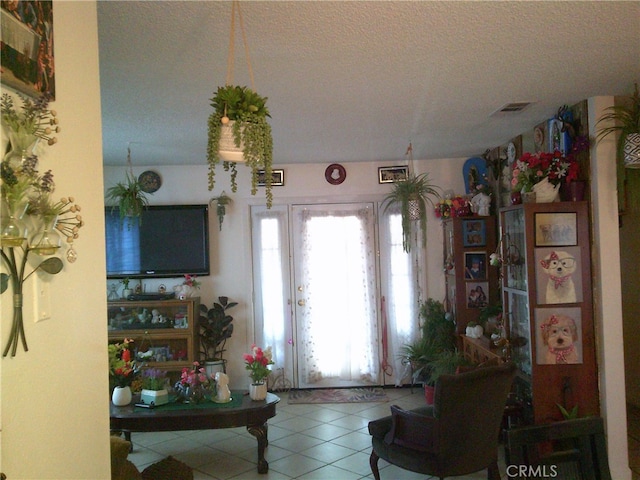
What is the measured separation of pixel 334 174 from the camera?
20.5ft

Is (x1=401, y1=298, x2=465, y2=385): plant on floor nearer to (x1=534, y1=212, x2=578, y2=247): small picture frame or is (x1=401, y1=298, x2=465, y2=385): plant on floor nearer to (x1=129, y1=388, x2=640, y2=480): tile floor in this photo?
(x1=129, y1=388, x2=640, y2=480): tile floor

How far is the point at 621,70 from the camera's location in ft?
10.2

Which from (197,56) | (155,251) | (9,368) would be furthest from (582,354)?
(155,251)

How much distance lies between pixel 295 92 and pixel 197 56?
2.71 feet

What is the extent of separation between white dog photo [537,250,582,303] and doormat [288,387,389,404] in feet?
8.67

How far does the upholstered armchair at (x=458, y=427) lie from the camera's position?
3.12 m

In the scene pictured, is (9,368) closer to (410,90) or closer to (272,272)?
(410,90)

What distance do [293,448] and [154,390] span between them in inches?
51.1

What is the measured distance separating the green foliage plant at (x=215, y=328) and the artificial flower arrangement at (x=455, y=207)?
2.65 metres

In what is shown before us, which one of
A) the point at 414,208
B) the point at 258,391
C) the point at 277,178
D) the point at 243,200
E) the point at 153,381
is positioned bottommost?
the point at 258,391

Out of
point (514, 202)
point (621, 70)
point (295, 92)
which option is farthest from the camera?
point (514, 202)

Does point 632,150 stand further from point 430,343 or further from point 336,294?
point 336,294

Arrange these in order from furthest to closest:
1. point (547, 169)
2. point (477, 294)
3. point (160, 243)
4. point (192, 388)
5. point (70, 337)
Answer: point (160, 243) → point (477, 294) → point (192, 388) → point (547, 169) → point (70, 337)

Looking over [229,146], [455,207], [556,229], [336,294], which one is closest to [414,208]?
[455,207]
